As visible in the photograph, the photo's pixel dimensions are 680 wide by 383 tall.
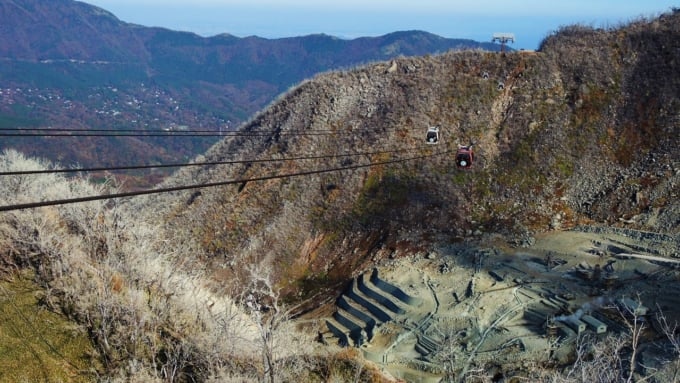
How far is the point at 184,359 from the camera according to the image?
15.5 metres

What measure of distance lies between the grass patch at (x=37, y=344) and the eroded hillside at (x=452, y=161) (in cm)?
1525

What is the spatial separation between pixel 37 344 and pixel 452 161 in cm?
2608

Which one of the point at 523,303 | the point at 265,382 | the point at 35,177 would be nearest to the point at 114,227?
the point at 35,177

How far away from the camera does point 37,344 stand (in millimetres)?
16234

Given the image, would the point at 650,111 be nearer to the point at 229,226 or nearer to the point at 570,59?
the point at 570,59

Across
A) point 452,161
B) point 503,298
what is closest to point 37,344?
point 503,298

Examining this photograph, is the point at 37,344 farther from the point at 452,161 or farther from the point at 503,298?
the point at 452,161

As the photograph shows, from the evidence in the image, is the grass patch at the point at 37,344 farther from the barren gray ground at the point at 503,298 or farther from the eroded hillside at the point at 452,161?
the eroded hillside at the point at 452,161

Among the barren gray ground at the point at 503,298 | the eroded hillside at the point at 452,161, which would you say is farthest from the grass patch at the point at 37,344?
the eroded hillside at the point at 452,161

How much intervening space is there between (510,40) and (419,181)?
15.0 metres

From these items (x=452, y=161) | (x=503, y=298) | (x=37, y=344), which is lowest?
(x=503, y=298)

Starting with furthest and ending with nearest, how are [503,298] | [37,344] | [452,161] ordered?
[452,161] < [503,298] < [37,344]

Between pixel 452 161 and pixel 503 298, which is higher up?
pixel 452 161

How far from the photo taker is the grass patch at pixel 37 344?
15.0m
